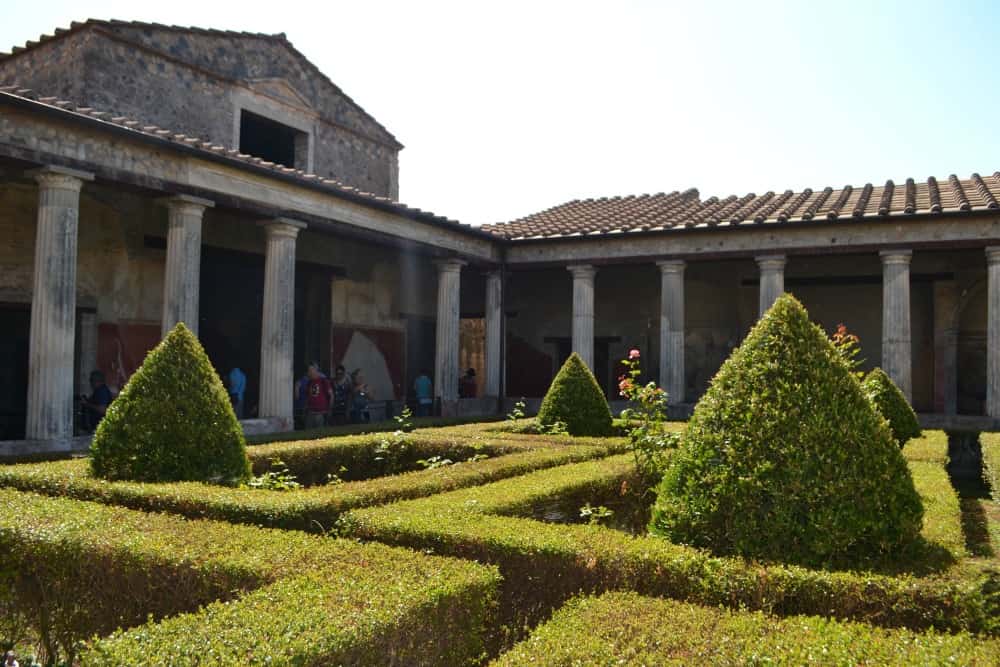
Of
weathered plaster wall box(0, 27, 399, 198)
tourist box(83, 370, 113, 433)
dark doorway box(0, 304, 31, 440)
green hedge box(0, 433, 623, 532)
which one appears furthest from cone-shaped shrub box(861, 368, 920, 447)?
weathered plaster wall box(0, 27, 399, 198)

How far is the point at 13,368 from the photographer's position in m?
11.6

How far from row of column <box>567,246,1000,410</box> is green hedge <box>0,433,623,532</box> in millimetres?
8743

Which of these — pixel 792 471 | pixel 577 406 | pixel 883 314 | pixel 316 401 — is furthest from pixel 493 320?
pixel 792 471

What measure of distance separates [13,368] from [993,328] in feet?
50.3

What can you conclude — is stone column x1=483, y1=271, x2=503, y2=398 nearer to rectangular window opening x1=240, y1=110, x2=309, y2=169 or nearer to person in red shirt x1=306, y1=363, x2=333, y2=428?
person in red shirt x1=306, y1=363, x2=333, y2=428

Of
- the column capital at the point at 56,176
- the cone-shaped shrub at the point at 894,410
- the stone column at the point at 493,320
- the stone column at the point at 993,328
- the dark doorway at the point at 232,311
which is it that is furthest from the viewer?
the stone column at the point at 493,320

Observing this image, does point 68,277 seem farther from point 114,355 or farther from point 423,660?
point 423,660

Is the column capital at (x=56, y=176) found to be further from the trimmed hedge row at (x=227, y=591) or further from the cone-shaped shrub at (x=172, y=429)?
the trimmed hedge row at (x=227, y=591)

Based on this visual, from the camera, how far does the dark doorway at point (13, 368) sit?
1134cm

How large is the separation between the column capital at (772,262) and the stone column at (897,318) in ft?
5.38

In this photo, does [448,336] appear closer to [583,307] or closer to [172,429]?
[583,307]

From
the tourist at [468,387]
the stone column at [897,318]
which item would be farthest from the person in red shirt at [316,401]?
the stone column at [897,318]

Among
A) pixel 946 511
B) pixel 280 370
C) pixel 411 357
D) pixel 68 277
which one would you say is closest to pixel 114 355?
pixel 280 370

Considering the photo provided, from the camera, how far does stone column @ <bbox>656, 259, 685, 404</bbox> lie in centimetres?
1577
